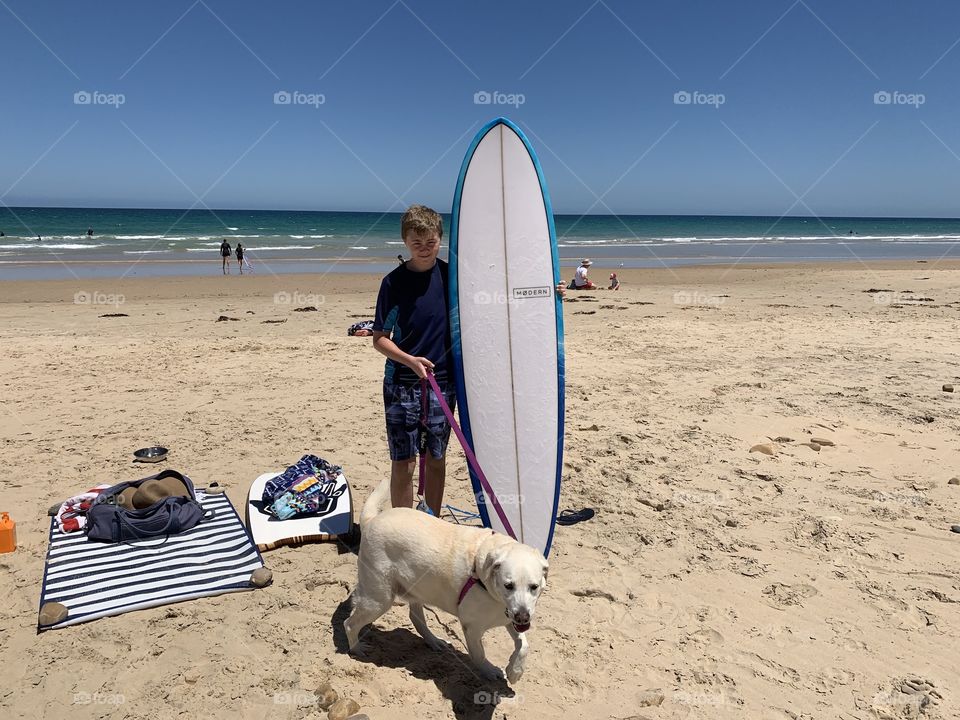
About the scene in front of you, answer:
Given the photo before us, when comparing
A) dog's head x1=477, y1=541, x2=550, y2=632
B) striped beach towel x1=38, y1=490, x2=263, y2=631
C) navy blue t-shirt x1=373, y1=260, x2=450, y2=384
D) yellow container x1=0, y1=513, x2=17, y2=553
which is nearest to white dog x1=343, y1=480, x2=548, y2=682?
dog's head x1=477, y1=541, x2=550, y2=632

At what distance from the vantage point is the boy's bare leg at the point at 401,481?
3.83 m

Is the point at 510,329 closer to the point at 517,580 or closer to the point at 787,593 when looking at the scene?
the point at 517,580

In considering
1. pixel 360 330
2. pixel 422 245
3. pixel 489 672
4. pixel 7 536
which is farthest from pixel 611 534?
pixel 360 330

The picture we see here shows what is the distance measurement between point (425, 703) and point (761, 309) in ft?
44.2

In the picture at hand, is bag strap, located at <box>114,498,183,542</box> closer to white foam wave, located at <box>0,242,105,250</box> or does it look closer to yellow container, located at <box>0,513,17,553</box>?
yellow container, located at <box>0,513,17,553</box>

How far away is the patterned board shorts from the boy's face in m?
0.72

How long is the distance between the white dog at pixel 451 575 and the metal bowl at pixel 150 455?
10.9 ft

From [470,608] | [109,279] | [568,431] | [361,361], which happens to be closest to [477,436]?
[470,608]

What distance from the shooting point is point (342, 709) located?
2.87 meters

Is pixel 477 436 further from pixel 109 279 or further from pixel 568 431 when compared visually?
pixel 109 279

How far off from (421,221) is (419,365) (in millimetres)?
802

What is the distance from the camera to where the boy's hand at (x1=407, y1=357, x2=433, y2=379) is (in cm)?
359

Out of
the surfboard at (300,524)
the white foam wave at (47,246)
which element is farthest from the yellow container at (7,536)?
the white foam wave at (47,246)

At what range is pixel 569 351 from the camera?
32.9ft
